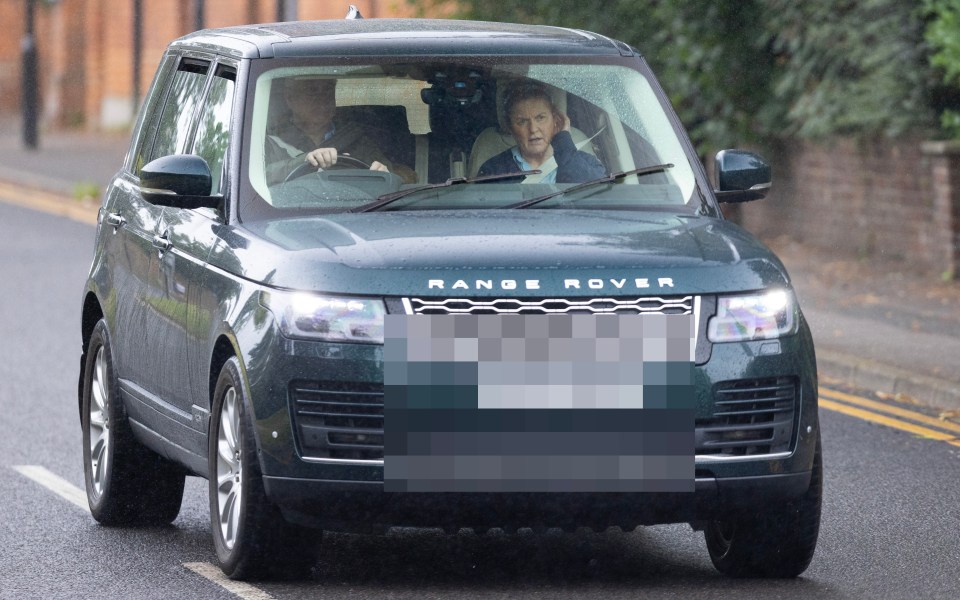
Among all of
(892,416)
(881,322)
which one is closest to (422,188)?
(892,416)

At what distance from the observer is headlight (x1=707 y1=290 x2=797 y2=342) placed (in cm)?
606

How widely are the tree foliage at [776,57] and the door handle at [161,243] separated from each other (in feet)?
29.8

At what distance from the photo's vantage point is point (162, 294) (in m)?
7.24

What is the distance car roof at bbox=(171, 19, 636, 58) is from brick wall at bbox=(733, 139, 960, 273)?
Result: 9084 mm

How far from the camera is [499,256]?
19.9ft

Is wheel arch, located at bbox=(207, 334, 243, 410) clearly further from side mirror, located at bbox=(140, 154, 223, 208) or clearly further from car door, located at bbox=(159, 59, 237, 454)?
side mirror, located at bbox=(140, 154, 223, 208)

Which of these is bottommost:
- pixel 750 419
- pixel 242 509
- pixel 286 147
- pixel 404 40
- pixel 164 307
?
pixel 242 509

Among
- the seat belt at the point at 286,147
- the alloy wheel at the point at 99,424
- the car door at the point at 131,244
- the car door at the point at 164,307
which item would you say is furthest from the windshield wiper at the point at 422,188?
the alloy wheel at the point at 99,424

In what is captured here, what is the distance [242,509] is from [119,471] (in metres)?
1.65

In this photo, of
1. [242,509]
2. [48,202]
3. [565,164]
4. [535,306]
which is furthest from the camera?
[48,202]

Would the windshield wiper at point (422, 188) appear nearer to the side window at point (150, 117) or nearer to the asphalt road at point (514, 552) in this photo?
the asphalt road at point (514, 552)

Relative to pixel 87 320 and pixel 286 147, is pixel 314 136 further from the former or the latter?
pixel 87 320

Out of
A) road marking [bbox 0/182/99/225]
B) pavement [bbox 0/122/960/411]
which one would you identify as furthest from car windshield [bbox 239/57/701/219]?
road marking [bbox 0/182/99/225]

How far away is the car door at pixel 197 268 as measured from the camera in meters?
6.76
